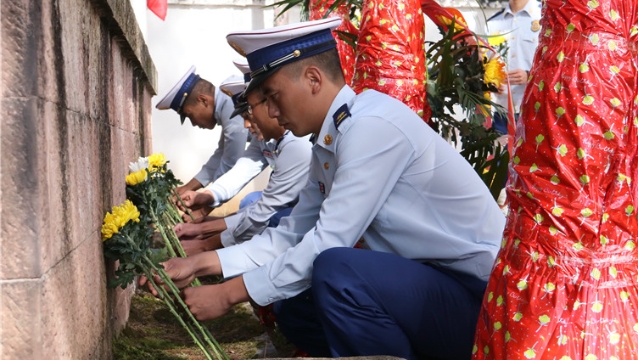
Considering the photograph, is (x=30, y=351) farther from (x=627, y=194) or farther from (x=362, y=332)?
(x=627, y=194)

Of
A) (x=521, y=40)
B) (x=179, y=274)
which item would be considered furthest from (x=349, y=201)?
(x=521, y=40)

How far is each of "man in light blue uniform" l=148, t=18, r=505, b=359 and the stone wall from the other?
1.24 feet

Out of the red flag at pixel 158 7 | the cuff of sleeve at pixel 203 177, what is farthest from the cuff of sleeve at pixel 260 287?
the red flag at pixel 158 7

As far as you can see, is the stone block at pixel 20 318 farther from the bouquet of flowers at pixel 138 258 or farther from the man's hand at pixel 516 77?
the man's hand at pixel 516 77

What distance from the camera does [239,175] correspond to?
19.2 feet

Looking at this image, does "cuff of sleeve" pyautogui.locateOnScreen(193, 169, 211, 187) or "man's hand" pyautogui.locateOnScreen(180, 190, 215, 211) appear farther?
"cuff of sleeve" pyautogui.locateOnScreen(193, 169, 211, 187)

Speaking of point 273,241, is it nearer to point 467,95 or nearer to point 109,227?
point 109,227

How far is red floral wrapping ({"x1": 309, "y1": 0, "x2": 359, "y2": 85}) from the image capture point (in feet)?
17.5

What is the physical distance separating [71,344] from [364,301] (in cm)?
89

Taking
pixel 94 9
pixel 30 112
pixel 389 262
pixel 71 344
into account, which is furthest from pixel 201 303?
pixel 94 9

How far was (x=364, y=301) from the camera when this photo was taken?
2.61 meters

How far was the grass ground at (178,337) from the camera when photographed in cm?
358

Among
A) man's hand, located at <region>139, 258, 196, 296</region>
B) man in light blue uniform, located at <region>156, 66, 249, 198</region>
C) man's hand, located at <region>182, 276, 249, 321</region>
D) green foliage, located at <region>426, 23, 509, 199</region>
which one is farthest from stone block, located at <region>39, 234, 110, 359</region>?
man in light blue uniform, located at <region>156, 66, 249, 198</region>

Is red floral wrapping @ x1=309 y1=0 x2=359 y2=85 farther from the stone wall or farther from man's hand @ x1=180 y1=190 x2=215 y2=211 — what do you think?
the stone wall
